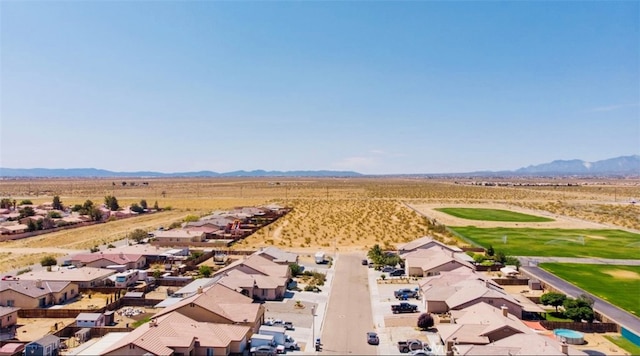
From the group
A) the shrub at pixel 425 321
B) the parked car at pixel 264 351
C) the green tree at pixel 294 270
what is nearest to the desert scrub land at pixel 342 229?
the green tree at pixel 294 270

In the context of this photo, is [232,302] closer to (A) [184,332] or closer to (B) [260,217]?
(A) [184,332]

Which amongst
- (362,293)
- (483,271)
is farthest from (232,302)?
(483,271)

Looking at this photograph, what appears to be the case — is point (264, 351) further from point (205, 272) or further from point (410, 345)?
point (205, 272)

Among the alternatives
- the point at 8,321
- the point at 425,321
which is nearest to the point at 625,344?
the point at 425,321

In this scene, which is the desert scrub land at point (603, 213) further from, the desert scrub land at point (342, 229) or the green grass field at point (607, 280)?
the green grass field at point (607, 280)

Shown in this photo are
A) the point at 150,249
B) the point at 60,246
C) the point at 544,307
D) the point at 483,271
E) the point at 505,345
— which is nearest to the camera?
the point at 505,345

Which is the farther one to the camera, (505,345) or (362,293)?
(362,293)
